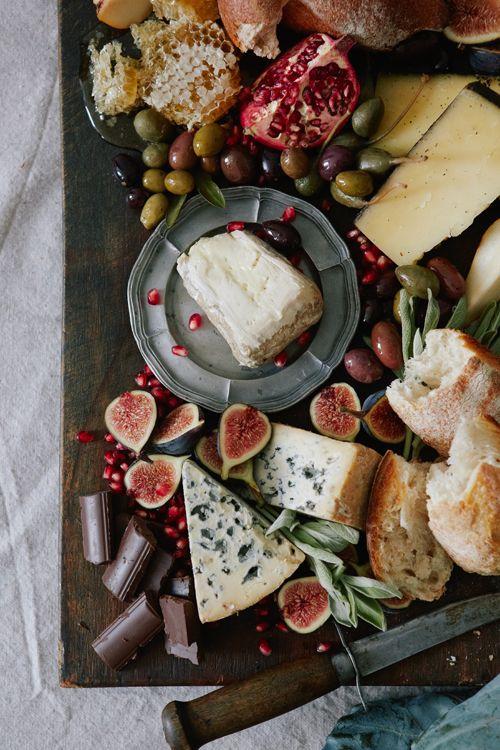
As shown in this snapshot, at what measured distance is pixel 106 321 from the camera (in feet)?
8.37

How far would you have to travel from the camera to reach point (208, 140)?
→ 241 cm

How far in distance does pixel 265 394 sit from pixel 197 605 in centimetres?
73

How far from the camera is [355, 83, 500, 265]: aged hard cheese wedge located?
2354mm

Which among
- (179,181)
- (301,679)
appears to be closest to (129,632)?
(301,679)

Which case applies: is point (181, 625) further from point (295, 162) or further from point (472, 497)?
point (295, 162)

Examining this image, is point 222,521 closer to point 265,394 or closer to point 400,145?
point 265,394

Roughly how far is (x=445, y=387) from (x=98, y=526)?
1208mm

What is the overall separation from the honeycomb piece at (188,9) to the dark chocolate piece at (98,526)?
1.61m

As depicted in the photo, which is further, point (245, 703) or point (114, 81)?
point (114, 81)

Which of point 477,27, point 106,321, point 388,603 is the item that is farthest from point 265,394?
point 477,27

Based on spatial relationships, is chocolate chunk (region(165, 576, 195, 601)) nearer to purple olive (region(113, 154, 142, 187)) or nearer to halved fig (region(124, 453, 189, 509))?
halved fig (region(124, 453, 189, 509))

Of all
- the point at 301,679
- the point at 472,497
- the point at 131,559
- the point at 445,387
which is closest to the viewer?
the point at 472,497

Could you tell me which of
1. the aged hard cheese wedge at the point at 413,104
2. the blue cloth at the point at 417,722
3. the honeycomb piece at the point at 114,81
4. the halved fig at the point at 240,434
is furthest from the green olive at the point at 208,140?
the blue cloth at the point at 417,722

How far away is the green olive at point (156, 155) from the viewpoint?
2.48 meters
